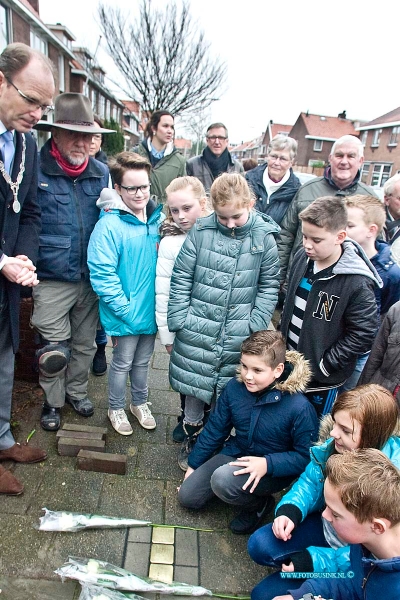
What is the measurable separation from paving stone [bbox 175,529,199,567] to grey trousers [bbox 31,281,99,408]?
1.27 meters

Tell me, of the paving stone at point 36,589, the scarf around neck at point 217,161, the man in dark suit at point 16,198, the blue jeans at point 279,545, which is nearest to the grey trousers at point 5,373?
the man in dark suit at point 16,198

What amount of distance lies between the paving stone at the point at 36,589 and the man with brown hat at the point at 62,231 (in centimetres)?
112

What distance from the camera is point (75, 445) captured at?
8.66ft

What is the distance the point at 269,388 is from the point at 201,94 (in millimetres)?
21711

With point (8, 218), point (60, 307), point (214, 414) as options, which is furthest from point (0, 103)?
point (214, 414)

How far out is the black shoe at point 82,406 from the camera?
3.13 m

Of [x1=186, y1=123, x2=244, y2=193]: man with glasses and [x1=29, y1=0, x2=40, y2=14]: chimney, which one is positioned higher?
[x1=29, y1=0, x2=40, y2=14]: chimney

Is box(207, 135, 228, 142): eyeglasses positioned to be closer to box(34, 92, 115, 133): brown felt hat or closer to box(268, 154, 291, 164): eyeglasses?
box(268, 154, 291, 164): eyeglasses

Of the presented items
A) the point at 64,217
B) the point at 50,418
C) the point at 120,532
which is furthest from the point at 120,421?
the point at 64,217

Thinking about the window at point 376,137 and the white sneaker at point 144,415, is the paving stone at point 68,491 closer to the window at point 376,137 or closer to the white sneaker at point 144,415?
the white sneaker at point 144,415

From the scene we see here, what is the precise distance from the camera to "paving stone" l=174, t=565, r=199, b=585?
199 centimetres

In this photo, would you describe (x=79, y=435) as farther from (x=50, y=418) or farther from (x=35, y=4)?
(x=35, y=4)

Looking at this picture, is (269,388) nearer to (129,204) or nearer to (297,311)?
(297,311)

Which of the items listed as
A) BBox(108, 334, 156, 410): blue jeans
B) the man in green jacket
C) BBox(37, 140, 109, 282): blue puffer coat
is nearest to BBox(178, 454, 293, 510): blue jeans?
BBox(108, 334, 156, 410): blue jeans
